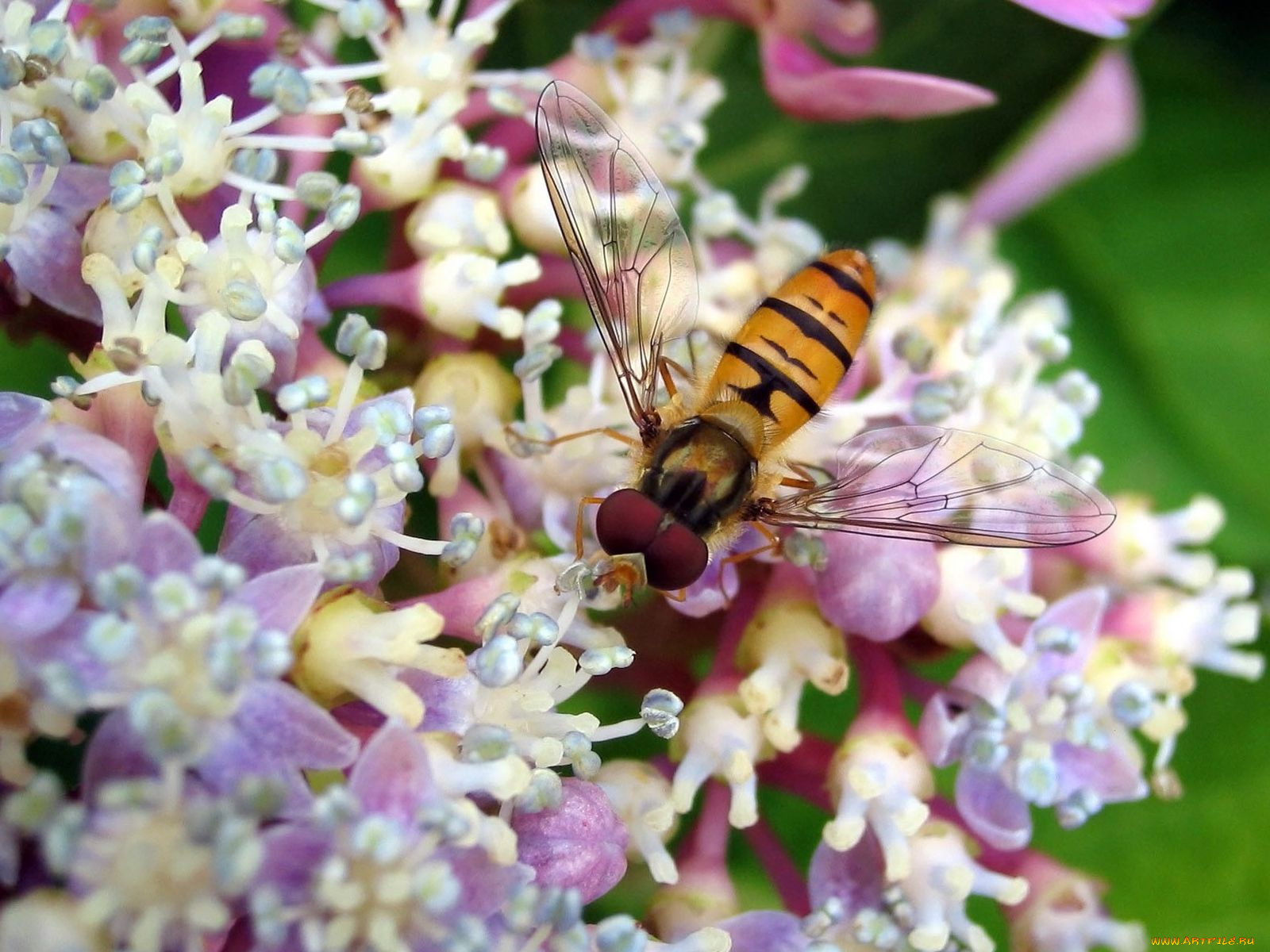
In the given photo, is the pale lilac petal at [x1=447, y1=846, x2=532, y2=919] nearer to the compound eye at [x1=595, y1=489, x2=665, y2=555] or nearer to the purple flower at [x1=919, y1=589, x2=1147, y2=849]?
the compound eye at [x1=595, y1=489, x2=665, y2=555]

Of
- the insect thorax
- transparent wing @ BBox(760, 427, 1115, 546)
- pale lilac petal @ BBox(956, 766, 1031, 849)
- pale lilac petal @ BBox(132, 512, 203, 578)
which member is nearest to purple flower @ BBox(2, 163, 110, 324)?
pale lilac petal @ BBox(132, 512, 203, 578)

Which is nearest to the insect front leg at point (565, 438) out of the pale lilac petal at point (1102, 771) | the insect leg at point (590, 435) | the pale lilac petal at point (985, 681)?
the insect leg at point (590, 435)

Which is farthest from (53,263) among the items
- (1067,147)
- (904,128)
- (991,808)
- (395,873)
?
(1067,147)

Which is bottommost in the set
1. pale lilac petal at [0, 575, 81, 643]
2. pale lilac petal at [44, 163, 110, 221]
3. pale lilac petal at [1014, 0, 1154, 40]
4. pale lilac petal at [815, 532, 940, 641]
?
pale lilac petal at [815, 532, 940, 641]

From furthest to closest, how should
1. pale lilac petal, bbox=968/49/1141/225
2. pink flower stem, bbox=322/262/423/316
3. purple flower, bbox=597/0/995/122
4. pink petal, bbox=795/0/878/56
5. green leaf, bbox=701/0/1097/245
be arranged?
1. pale lilac petal, bbox=968/49/1141/225
2. green leaf, bbox=701/0/1097/245
3. pink petal, bbox=795/0/878/56
4. purple flower, bbox=597/0/995/122
5. pink flower stem, bbox=322/262/423/316

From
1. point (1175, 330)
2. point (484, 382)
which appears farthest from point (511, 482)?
point (1175, 330)

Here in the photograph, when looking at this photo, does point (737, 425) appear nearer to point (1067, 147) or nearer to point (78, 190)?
point (78, 190)

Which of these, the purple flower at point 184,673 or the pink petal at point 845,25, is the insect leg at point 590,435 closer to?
the purple flower at point 184,673
